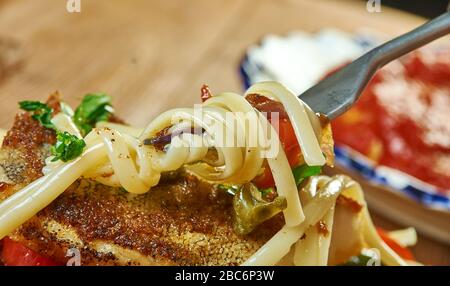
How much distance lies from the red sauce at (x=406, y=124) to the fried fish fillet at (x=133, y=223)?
1725mm

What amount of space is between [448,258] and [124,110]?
6.34ft

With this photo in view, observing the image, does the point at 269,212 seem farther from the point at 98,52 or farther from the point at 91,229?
the point at 98,52

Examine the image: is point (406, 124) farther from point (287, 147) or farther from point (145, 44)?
point (287, 147)

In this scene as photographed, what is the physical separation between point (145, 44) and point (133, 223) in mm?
2822

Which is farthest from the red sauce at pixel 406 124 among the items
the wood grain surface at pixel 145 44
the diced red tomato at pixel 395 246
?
the diced red tomato at pixel 395 246

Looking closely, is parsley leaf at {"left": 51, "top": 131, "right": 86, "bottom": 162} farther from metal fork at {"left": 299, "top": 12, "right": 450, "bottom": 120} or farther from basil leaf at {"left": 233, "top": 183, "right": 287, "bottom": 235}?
metal fork at {"left": 299, "top": 12, "right": 450, "bottom": 120}

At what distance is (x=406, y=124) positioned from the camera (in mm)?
3859

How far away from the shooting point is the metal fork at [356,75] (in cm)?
206

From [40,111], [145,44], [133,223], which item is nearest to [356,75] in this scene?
[133,223]

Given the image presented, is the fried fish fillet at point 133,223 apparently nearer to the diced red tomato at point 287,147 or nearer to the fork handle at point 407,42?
the diced red tomato at point 287,147

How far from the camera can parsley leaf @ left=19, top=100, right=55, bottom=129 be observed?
85.1 inches

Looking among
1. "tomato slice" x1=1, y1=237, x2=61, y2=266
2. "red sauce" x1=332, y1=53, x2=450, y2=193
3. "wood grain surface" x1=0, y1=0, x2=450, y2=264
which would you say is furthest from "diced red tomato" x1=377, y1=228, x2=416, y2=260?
"tomato slice" x1=1, y1=237, x2=61, y2=266

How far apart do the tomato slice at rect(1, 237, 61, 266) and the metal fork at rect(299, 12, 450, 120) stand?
94cm
